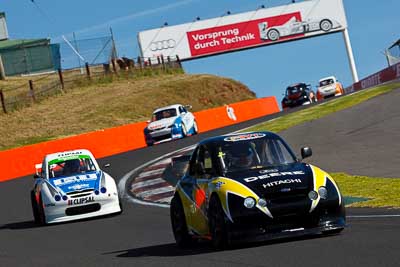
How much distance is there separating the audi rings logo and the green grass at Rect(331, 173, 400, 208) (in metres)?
74.1

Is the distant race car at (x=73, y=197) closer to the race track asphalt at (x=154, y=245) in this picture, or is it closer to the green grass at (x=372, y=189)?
the race track asphalt at (x=154, y=245)

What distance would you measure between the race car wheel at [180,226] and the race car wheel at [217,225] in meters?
1.13

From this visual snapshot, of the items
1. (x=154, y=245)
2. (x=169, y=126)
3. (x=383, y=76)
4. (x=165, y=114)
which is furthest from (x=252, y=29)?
(x=154, y=245)

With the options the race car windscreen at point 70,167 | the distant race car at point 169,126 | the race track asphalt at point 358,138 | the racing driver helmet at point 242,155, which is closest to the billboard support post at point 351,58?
the distant race car at point 169,126

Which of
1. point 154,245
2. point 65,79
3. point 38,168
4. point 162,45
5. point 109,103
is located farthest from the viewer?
Result: point 162,45

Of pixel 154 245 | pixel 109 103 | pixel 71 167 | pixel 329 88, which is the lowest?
A: pixel 154 245

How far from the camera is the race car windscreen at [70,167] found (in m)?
20.3

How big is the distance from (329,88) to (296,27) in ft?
109

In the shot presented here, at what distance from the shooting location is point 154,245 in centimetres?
1334

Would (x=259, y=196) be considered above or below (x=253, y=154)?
below

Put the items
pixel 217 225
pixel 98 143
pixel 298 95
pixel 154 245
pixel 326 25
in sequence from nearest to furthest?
1. pixel 217 225
2. pixel 154 245
3. pixel 98 143
4. pixel 298 95
5. pixel 326 25

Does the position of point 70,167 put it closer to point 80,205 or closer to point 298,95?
point 80,205

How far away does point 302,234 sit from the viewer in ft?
36.3

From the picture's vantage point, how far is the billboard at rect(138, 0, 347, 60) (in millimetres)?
92750
